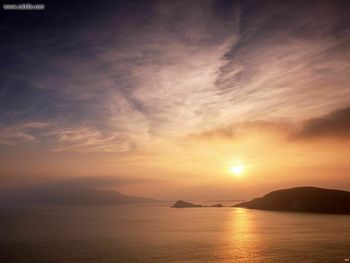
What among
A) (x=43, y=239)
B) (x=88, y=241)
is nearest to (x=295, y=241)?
(x=88, y=241)

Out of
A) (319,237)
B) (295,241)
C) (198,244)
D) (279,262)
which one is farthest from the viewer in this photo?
(319,237)

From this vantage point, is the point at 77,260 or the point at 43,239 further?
the point at 43,239

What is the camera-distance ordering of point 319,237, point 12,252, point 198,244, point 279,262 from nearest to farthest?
point 279,262 → point 12,252 → point 198,244 → point 319,237

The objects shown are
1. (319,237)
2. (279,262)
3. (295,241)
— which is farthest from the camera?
(319,237)

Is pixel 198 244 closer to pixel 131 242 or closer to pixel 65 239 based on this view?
pixel 131 242

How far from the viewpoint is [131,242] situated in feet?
394

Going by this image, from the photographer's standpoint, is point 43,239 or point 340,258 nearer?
point 340,258

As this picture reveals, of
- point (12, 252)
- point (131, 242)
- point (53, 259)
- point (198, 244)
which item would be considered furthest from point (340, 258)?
point (12, 252)

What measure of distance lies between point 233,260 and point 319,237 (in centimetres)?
6644

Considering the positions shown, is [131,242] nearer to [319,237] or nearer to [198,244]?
[198,244]

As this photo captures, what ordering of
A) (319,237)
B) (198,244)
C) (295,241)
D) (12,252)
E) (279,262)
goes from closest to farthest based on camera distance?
(279,262) < (12,252) < (198,244) < (295,241) < (319,237)

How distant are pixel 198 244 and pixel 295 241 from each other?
137 ft

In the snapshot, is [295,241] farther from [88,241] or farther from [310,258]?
[88,241]

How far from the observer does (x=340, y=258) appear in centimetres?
8888
